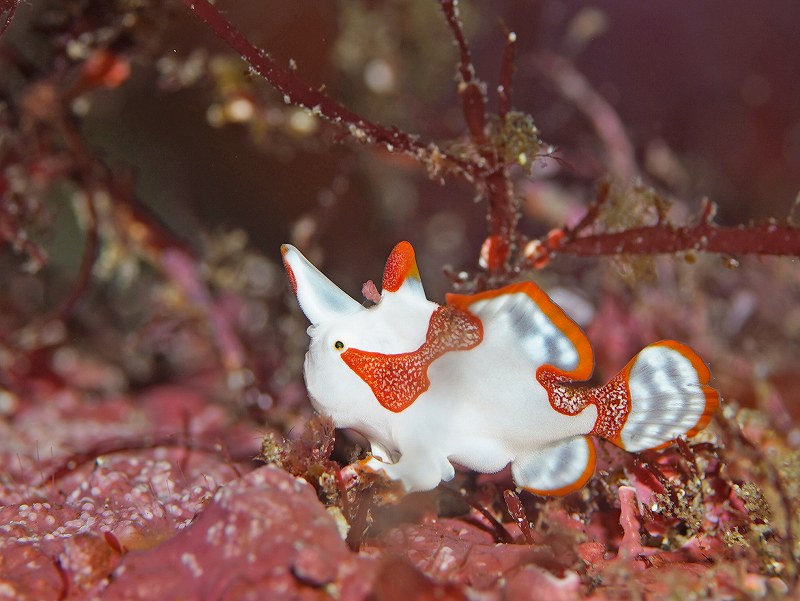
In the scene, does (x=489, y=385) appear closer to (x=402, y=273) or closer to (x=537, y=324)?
(x=537, y=324)

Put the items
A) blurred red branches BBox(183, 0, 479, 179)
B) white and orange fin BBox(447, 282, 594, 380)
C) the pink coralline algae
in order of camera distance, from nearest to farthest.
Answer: the pink coralline algae, white and orange fin BBox(447, 282, 594, 380), blurred red branches BBox(183, 0, 479, 179)

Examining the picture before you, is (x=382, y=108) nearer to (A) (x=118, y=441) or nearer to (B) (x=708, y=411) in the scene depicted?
(A) (x=118, y=441)

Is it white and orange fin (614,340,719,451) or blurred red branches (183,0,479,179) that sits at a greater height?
blurred red branches (183,0,479,179)

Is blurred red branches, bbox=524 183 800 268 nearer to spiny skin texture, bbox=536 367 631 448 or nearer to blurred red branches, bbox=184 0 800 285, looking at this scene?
blurred red branches, bbox=184 0 800 285

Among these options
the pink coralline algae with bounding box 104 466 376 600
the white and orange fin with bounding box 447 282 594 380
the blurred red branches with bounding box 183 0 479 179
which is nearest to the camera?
the pink coralline algae with bounding box 104 466 376 600

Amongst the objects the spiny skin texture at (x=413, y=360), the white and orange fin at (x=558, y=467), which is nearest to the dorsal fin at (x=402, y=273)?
the spiny skin texture at (x=413, y=360)

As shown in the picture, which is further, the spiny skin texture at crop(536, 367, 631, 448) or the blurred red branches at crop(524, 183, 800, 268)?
the blurred red branches at crop(524, 183, 800, 268)

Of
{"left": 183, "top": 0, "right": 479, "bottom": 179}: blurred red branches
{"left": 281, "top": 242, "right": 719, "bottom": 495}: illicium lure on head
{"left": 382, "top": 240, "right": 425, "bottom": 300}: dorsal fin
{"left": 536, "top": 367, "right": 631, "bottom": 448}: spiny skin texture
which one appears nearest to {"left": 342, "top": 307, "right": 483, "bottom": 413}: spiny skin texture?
{"left": 281, "top": 242, "right": 719, "bottom": 495}: illicium lure on head

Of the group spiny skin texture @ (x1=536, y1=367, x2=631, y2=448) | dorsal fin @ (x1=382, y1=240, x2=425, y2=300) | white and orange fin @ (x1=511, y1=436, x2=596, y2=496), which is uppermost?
dorsal fin @ (x1=382, y1=240, x2=425, y2=300)
